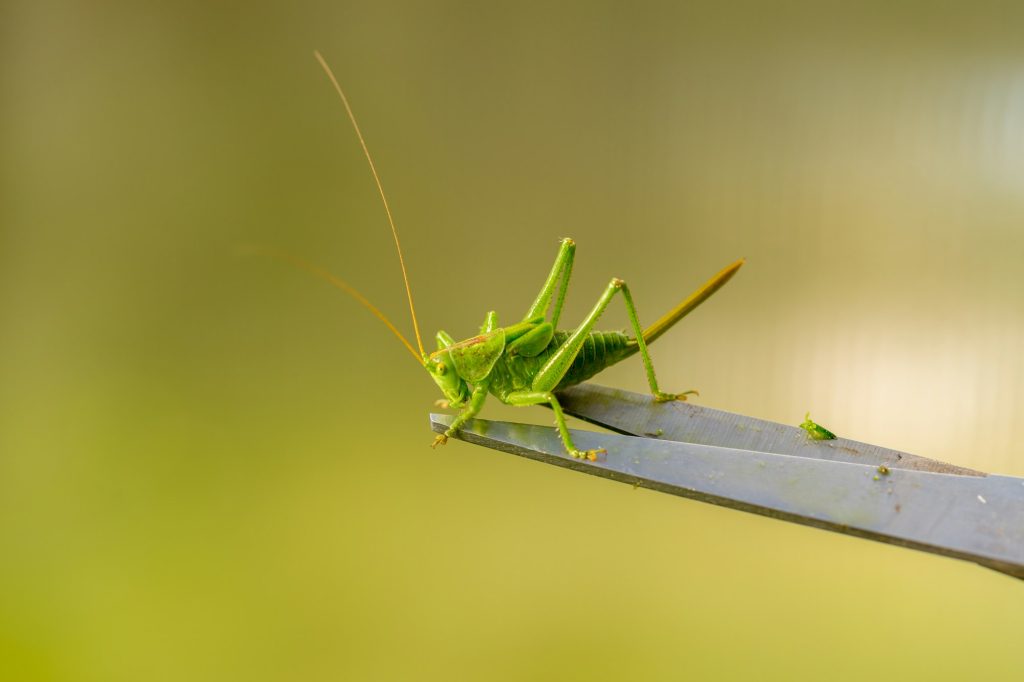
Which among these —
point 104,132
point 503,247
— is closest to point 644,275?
point 503,247

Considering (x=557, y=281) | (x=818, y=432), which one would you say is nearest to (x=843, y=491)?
(x=818, y=432)

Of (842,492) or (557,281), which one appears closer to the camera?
(842,492)

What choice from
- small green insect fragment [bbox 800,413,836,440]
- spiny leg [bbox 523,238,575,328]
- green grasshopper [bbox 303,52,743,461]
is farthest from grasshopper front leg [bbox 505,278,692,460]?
small green insect fragment [bbox 800,413,836,440]

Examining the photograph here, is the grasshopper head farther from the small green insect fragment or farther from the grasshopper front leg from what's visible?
the small green insect fragment

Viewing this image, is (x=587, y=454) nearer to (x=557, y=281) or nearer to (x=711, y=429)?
(x=711, y=429)

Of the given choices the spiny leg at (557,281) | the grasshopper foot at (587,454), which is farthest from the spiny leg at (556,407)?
the spiny leg at (557,281)

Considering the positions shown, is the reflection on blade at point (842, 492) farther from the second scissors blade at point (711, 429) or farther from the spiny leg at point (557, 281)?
the spiny leg at point (557, 281)
